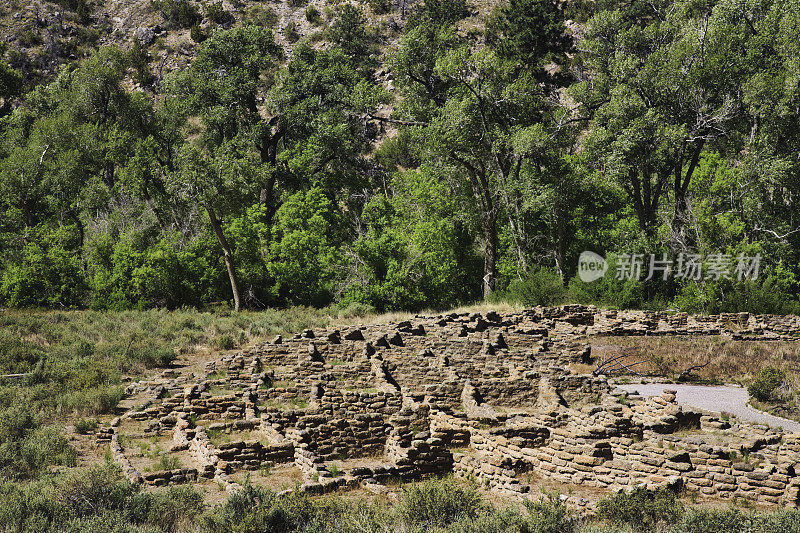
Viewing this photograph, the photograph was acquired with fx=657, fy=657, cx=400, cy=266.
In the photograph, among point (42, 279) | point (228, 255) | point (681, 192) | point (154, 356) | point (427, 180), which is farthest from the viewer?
point (427, 180)

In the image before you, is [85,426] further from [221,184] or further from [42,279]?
[42,279]

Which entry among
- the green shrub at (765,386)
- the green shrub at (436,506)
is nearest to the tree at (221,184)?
the green shrub at (765,386)

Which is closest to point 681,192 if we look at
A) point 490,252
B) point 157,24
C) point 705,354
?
point 490,252

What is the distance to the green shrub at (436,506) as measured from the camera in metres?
9.94

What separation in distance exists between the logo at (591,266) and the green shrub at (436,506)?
85.9 feet

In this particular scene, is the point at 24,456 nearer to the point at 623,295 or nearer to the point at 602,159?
the point at 623,295

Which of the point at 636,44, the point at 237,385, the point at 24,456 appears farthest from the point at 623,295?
the point at 24,456

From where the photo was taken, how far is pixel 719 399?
18.7 m

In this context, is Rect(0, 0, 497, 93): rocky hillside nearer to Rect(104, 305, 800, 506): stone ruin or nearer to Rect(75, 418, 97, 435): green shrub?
Rect(104, 305, 800, 506): stone ruin

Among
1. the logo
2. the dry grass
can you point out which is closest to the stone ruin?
the dry grass

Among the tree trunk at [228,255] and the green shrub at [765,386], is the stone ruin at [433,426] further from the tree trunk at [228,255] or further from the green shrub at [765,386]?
the tree trunk at [228,255]

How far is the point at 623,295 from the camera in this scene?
109 ft

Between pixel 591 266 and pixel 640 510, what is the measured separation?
2754 centimetres

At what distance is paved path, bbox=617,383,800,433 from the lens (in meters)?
16.2
